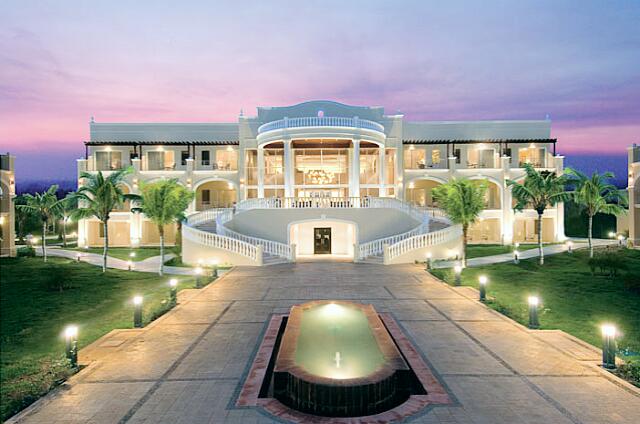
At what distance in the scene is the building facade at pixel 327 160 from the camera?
33438 millimetres

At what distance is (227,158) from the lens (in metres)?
36.4

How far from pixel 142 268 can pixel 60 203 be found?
10.2m

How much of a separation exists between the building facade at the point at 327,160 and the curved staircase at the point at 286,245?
152 inches

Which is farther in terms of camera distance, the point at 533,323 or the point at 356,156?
the point at 356,156

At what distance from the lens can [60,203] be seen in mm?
28266

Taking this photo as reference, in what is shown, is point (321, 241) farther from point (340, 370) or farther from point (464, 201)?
point (340, 370)

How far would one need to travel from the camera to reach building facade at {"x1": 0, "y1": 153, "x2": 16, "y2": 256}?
2686cm

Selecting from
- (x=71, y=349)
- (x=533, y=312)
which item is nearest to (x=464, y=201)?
(x=533, y=312)

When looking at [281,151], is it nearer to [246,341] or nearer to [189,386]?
[246,341]

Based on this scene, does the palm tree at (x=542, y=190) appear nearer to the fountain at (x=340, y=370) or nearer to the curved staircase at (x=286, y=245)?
the curved staircase at (x=286, y=245)

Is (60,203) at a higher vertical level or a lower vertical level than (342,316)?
higher

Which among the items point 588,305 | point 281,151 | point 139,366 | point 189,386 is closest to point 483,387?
point 189,386

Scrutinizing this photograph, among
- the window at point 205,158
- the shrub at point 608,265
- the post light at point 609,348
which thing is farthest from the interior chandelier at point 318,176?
the post light at point 609,348

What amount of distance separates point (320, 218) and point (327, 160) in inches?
330
